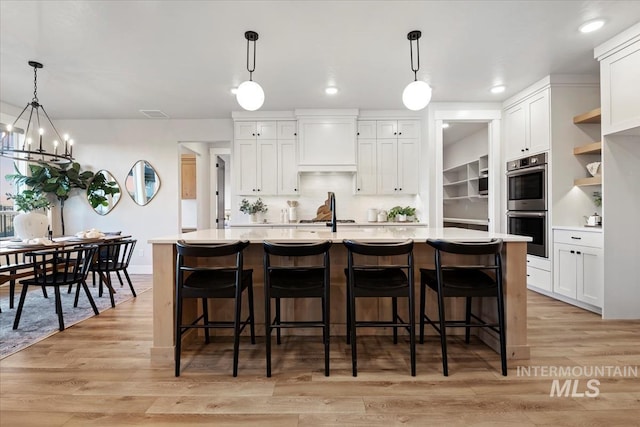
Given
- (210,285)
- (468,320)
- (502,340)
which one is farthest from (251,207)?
(502,340)

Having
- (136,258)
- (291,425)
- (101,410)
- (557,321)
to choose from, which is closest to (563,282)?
(557,321)

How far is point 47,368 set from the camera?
2219 mm

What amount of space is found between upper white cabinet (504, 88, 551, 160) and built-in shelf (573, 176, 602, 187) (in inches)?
20.5

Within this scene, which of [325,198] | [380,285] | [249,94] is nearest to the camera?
[380,285]

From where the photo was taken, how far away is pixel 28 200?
5008 mm

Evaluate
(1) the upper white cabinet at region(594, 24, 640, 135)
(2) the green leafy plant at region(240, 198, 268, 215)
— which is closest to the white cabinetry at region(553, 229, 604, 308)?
(1) the upper white cabinet at region(594, 24, 640, 135)

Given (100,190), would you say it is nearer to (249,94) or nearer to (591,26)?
(249,94)

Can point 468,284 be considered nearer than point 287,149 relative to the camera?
Yes

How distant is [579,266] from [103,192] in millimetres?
7040

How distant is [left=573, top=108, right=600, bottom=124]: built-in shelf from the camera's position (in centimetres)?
352

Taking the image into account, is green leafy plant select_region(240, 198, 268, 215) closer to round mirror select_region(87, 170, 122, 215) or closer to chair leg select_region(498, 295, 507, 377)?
round mirror select_region(87, 170, 122, 215)

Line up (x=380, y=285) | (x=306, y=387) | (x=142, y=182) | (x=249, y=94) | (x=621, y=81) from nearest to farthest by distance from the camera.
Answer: (x=306, y=387)
(x=380, y=285)
(x=249, y=94)
(x=621, y=81)
(x=142, y=182)

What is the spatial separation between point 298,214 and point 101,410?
4.06m

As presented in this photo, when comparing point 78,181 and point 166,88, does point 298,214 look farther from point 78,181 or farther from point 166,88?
point 78,181
